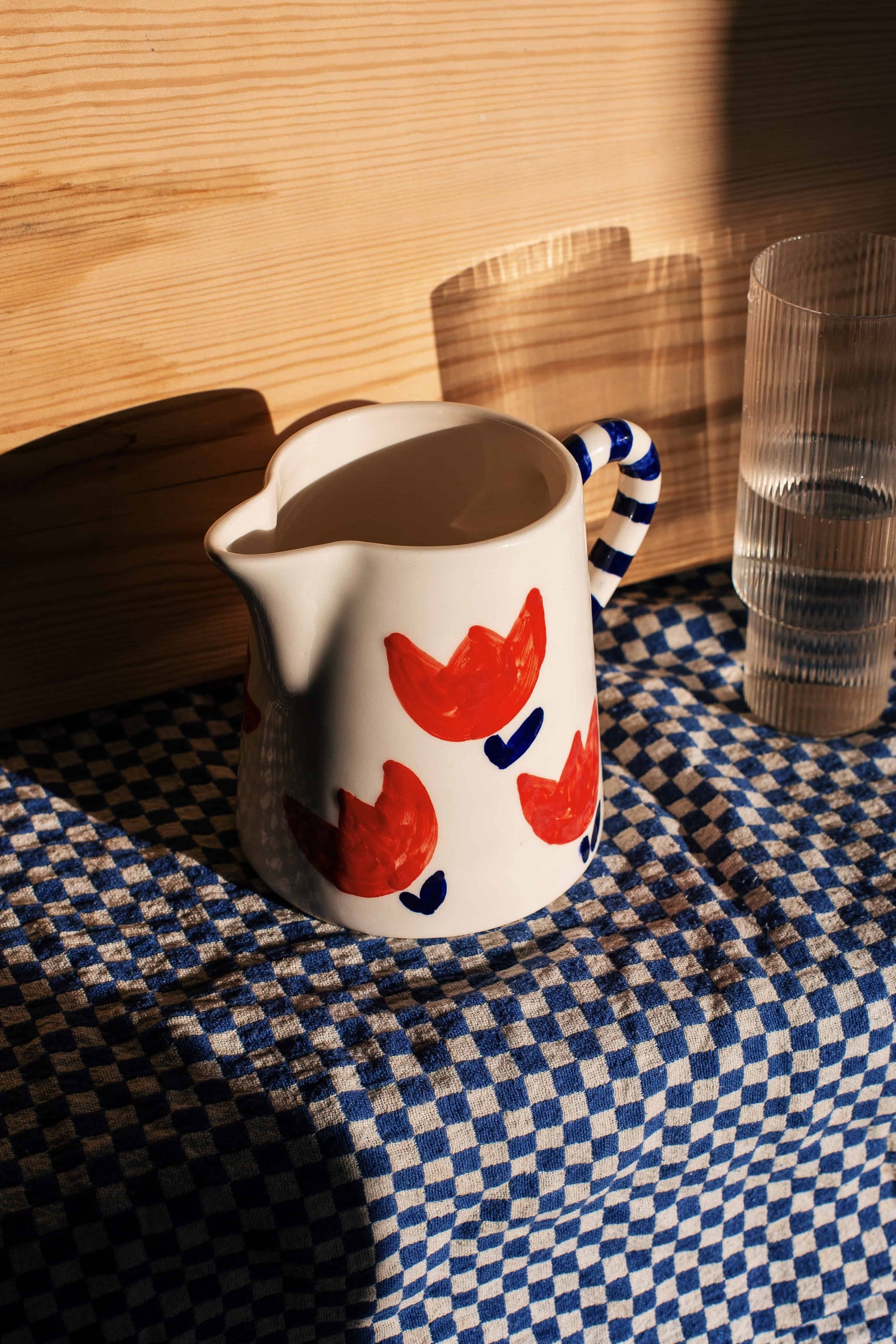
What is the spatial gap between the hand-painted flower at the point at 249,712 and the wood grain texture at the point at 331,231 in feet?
0.49

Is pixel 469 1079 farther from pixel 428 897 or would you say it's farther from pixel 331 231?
pixel 331 231

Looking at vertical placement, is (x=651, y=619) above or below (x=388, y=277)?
below

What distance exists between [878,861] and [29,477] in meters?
0.45

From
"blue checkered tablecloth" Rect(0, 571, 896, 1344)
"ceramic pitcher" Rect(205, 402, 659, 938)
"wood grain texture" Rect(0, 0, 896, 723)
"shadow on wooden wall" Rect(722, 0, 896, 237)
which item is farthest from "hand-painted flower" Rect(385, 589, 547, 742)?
"shadow on wooden wall" Rect(722, 0, 896, 237)

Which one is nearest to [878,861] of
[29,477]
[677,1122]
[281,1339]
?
[677,1122]

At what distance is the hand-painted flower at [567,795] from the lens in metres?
0.46

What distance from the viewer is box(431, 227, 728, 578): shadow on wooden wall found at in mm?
604

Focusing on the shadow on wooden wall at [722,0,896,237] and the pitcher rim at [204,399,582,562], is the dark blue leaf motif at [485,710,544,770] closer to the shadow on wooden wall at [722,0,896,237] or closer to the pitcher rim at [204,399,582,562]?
the pitcher rim at [204,399,582,562]

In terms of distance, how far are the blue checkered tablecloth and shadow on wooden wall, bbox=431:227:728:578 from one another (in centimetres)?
19

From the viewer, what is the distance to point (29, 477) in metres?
0.56

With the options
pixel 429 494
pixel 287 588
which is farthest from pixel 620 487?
pixel 287 588

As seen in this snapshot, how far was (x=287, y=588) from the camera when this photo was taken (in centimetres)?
41

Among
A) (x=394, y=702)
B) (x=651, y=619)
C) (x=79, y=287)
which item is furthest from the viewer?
(x=651, y=619)

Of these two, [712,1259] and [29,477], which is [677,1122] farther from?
[29,477]
